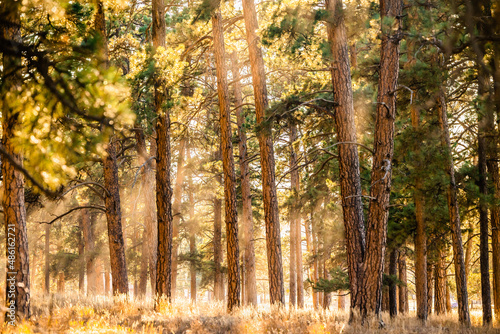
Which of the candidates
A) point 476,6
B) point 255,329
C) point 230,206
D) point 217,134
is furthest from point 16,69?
point 217,134

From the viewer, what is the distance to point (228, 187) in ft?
36.1

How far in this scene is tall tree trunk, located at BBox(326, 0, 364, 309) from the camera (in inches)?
324

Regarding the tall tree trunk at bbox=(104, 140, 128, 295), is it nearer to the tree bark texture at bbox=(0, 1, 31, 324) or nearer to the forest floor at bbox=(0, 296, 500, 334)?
the forest floor at bbox=(0, 296, 500, 334)

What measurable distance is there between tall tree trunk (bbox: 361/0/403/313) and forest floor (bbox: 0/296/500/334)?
704mm

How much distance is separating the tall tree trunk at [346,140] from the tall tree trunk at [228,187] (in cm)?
348

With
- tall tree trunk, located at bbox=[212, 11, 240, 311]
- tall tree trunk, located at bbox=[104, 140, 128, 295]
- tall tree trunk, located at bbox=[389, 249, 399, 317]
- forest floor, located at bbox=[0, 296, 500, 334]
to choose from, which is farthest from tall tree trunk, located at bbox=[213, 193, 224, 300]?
forest floor, located at bbox=[0, 296, 500, 334]

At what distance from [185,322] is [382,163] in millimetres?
5259

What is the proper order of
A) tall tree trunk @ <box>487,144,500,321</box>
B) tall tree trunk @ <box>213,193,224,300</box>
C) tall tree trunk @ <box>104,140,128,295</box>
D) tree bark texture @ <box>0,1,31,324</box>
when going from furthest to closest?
tall tree trunk @ <box>213,193,224,300</box>, tall tree trunk @ <box>487,144,500,321</box>, tall tree trunk @ <box>104,140,128,295</box>, tree bark texture @ <box>0,1,31,324</box>

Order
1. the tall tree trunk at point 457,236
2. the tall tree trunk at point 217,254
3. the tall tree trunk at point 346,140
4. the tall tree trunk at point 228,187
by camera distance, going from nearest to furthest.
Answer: the tall tree trunk at point 346,140
the tall tree trunk at point 228,187
the tall tree trunk at point 457,236
the tall tree trunk at point 217,254

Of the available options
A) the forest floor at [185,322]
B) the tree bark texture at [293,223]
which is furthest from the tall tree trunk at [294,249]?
the forest floor at [185,322]

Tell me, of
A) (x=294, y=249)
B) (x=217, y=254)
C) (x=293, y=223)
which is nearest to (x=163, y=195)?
(x=217, y=254)

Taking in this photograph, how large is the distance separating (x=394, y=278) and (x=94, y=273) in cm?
1754

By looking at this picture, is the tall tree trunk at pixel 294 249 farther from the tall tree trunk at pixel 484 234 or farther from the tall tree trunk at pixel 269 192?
the tall tree trunk at pixel 484 234

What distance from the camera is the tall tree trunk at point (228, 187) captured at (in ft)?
35.5
